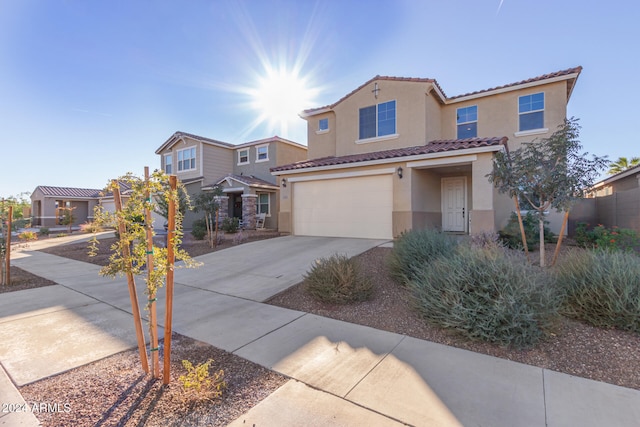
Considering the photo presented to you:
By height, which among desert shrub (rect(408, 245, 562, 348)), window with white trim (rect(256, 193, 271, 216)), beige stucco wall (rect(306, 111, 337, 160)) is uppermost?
beige stucco wall (rect(306, 111, 337, 160))

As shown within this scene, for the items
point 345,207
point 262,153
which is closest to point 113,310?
point 345,207

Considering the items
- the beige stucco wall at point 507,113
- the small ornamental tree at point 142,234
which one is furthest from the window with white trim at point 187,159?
the small ornamental tree at point 142,234

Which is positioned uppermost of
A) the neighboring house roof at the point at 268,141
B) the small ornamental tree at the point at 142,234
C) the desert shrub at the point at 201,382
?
the neighboring house roof at the point at 268,141

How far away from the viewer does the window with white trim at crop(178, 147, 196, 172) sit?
21688mm

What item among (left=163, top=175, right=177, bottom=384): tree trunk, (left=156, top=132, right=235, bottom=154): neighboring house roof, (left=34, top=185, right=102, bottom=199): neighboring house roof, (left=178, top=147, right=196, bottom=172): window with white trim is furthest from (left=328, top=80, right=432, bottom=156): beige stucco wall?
(left=34, top=185, right=102, bottom=199): neighboring house roof

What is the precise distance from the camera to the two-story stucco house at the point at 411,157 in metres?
10.7

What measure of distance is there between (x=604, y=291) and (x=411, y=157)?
7.09 meters

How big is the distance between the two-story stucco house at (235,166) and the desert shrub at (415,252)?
1306 cm

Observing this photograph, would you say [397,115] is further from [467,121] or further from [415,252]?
[415,252]

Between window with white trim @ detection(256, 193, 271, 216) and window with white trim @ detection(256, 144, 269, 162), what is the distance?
261 cm

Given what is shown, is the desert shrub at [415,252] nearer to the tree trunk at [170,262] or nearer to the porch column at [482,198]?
the porch column at [482,198]

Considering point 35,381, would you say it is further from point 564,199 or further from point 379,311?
point 564,199

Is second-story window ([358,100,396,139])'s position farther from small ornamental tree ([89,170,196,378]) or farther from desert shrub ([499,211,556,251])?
small ornamental tree ([89,170,196,378])

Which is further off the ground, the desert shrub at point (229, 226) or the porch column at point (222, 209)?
the porch column at point (222, 209)
